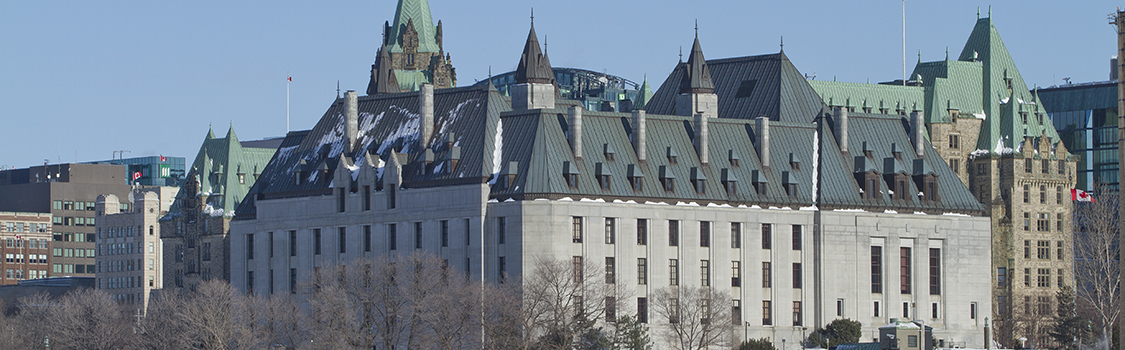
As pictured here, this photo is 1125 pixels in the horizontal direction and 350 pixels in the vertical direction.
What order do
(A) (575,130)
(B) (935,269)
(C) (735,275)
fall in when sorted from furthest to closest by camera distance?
(B) (935,269), (C) (735,275), (A) (575,130)

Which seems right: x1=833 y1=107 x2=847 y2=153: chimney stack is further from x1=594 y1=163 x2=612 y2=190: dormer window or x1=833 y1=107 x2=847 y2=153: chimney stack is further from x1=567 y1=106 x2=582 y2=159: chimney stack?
x1=567 y1=106 x2=582 y2=159: chimney stack

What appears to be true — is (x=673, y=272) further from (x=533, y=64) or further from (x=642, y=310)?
(x=533, y=64)

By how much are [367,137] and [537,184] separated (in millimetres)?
23137

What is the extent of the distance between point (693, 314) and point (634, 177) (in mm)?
11634

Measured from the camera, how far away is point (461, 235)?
579 ft

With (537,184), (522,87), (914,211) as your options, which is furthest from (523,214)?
(914,211)

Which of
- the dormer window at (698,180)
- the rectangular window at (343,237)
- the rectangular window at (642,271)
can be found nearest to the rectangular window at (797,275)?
the dormer window at (698,180)

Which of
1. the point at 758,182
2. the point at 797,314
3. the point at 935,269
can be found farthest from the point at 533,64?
the point at 935,269

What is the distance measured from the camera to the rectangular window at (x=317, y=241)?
19075 centimetres

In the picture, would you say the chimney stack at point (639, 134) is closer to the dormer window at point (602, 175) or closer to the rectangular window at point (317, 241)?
the dormer window at point (602, 175)

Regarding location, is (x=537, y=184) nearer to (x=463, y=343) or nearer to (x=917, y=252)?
(x=463, y=343)

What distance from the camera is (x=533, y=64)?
188 meters

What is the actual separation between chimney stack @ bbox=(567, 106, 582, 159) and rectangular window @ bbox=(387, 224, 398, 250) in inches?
627

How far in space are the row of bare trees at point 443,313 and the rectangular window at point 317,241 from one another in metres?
4.68
